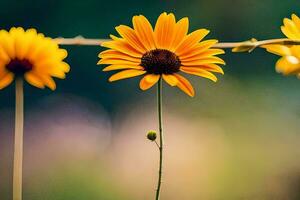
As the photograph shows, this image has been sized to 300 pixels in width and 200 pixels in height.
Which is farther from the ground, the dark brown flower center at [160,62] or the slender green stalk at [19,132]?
the dark brown flower center at [160,62]

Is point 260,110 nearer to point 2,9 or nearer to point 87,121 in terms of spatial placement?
point 87,121

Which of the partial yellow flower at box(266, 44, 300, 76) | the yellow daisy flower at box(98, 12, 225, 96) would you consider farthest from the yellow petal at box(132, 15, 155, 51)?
the partial yellow flower at box(266, 44, 300, 76)

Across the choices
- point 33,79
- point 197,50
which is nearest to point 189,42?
point 197,50

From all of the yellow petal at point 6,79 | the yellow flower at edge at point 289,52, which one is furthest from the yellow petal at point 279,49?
the yellow petal at point 6,79

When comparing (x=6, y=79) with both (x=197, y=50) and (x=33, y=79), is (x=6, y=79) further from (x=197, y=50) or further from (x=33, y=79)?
(x=197, y=50)

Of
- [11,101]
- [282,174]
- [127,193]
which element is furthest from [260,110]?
[11,101]

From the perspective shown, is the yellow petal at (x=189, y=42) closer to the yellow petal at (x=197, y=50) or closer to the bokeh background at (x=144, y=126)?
the yellow petal at (x=197, y=50)

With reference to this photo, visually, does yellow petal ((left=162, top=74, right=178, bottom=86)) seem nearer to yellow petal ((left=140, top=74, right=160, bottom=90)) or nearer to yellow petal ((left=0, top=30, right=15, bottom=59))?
yellow petal ((left=140, top=74, right=160, bottom=90))
